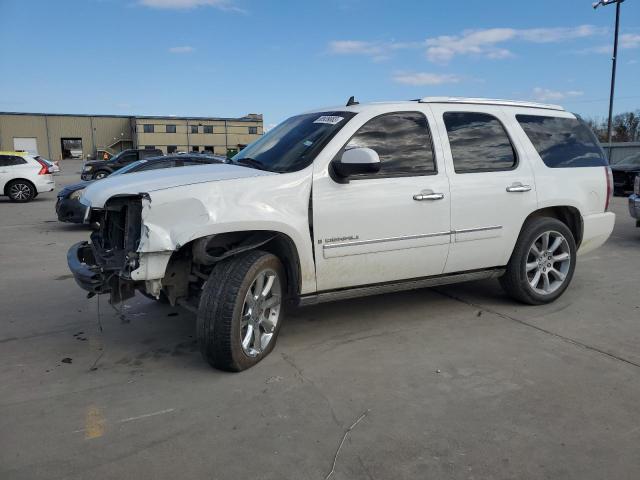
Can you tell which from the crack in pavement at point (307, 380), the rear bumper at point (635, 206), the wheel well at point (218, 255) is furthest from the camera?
the rear bumper at point (635, 206)

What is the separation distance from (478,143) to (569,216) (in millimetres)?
1436

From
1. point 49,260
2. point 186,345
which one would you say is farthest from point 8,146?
point 186,345

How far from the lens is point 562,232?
5027mm

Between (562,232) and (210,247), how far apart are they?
3.38 meters

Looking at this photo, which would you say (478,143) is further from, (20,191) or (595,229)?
(20,191)

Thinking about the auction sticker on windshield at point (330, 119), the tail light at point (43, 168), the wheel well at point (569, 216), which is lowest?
the wheel well at point (569, 216)

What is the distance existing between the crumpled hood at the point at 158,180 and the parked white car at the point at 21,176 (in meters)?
15.3

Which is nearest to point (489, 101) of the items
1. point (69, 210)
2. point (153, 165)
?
point (153, 165)

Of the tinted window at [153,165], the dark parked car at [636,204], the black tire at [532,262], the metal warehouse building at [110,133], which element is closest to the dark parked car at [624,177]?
the dark parked car at [636,204]

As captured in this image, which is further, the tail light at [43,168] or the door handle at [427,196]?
the tail light at [43,168]

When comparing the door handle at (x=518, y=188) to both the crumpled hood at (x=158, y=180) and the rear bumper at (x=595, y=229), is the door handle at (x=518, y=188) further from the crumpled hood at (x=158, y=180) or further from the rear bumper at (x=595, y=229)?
the crumpled hood at (x=158, y=180)

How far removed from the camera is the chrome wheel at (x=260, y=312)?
3.63 m

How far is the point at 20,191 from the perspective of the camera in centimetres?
1700

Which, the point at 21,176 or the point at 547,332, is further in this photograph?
the point at 21,176
